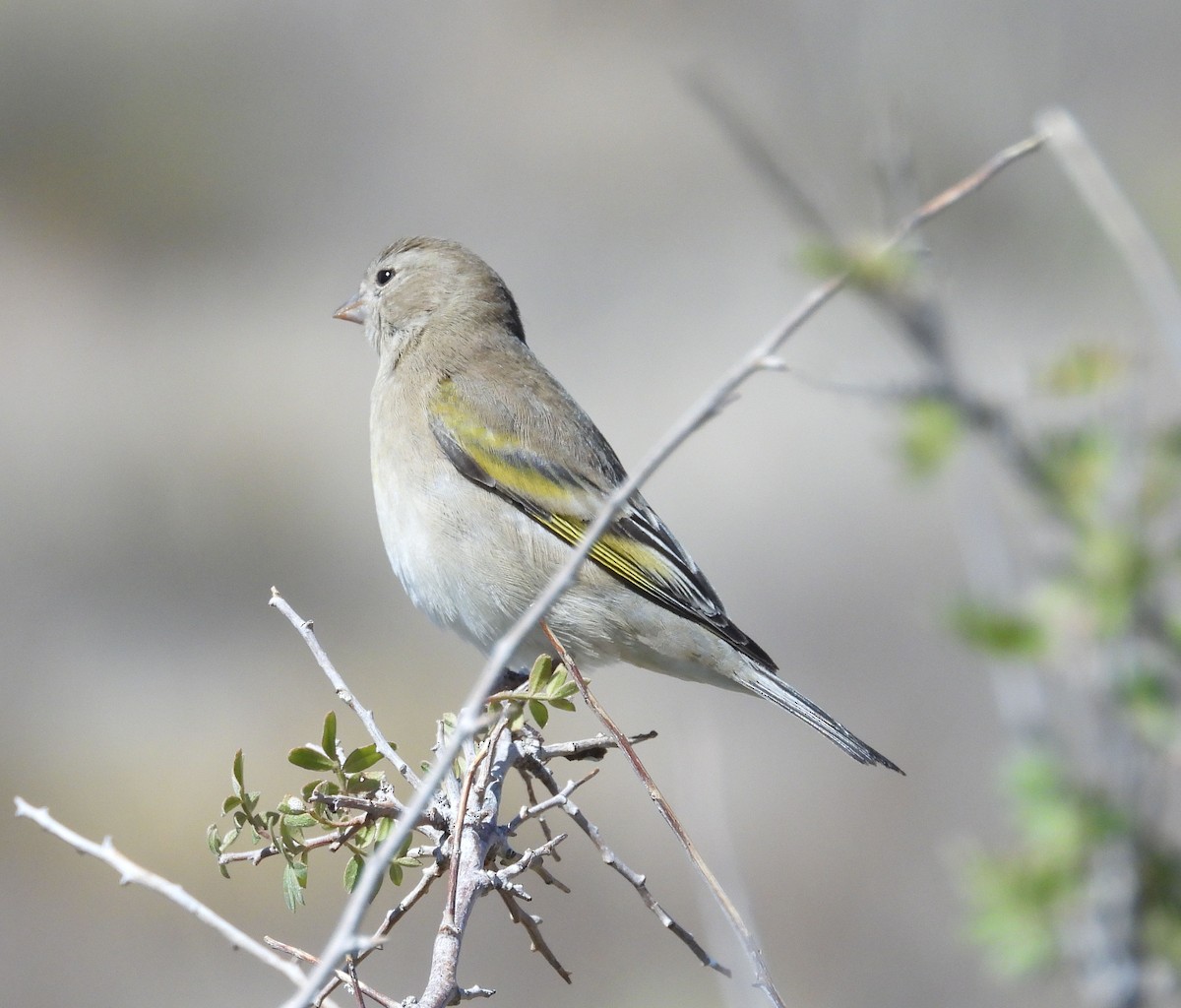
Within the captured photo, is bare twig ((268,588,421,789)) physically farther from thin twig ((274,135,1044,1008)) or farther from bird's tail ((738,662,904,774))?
bird's tail ((738,662,904,774))

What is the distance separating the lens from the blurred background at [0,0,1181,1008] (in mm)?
8547

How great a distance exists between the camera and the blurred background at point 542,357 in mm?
8547

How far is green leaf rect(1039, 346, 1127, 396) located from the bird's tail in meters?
1.74

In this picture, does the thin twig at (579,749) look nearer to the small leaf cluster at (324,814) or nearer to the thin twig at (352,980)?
the small leaf cluster at (324,814)

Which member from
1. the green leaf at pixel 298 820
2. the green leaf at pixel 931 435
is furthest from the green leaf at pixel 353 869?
the green leaf at pixel 931 435

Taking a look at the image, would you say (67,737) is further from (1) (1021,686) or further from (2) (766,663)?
(1) (1021,686)

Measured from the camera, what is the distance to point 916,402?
2498 mm

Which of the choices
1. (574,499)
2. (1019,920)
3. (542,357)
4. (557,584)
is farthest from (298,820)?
(542,357)

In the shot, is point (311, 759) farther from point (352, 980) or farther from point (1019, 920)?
point (1019, 920)

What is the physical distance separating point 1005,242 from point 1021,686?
979cm

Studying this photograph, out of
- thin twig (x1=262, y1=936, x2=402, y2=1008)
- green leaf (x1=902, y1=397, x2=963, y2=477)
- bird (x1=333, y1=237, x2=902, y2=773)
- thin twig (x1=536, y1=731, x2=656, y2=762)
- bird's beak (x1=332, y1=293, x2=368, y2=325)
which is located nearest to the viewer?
thin twig (x1=262, y1=936, x2=402, y2=1008)

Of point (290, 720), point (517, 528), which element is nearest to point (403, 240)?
point (517, 528)

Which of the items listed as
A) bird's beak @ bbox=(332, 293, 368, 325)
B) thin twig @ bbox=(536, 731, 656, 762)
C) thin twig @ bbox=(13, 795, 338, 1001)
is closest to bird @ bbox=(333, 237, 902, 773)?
bird's beak @ bbox=(332, 293, 368, 325)

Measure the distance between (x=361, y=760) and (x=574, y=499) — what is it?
7.47ft
